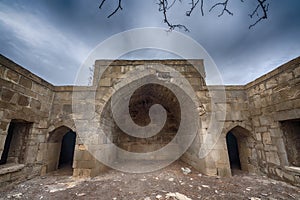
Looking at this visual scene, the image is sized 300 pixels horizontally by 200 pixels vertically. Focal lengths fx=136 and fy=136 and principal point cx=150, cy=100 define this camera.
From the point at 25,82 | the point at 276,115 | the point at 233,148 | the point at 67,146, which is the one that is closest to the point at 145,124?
the point at 67,146

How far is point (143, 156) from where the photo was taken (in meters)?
6.34

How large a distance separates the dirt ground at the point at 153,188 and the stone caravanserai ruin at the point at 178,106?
347 mm

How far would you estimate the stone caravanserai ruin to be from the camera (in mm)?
3221

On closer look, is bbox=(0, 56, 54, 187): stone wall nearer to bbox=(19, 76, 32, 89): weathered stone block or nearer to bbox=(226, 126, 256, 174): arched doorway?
bbox=(19, 76, 32, 89): weathered stone block

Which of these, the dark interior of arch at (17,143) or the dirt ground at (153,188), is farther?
the dark interior of arch at (17,143)

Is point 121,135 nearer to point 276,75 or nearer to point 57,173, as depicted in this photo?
point 57,173

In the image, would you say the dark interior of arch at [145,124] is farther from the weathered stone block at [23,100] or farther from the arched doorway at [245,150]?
the weathered stone block at [23,100]

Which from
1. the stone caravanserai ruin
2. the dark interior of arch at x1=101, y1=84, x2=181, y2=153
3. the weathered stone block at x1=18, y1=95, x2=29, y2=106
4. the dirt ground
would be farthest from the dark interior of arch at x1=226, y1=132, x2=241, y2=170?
the weathered stone block at x1=18, y1=95, x2=29, y2=106

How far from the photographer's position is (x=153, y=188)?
3.12 metres

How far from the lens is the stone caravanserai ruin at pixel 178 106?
10.6ft

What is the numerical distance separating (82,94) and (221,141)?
451cm

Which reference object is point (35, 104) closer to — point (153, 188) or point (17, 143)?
point (17, 143)

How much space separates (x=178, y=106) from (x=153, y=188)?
2.96 m

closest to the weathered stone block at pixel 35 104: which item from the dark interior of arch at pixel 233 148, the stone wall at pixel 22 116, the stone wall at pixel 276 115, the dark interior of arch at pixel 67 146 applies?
the stone wall at pixel 22 116
